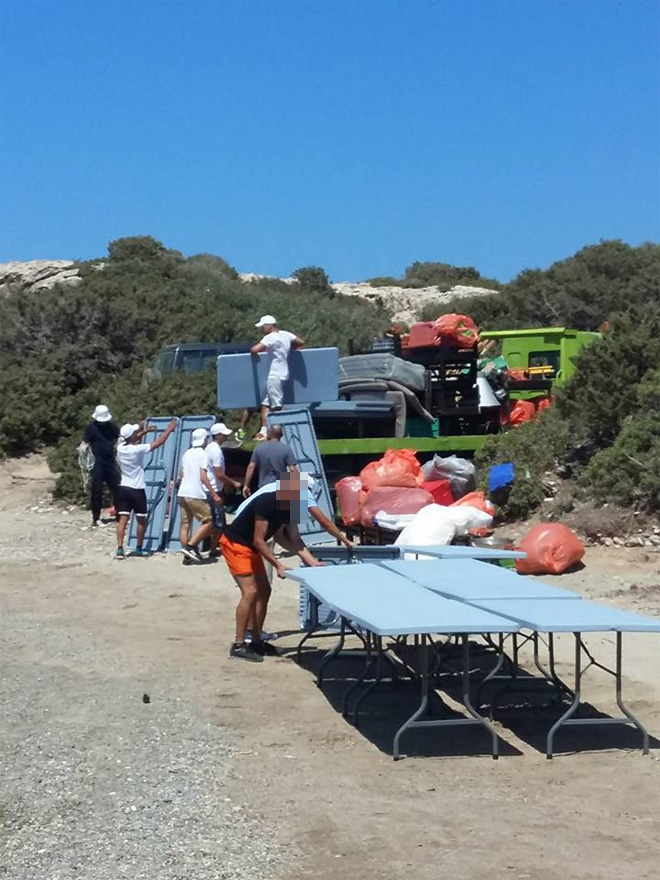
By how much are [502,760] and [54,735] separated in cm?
247

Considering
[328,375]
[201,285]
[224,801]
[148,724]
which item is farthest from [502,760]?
[201,285]

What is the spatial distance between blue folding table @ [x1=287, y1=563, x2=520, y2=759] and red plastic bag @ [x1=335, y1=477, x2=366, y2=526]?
17.6 ft

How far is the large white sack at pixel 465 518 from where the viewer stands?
38.6 ft

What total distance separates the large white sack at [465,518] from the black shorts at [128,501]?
3850mm

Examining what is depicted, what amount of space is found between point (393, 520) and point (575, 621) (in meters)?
6.71

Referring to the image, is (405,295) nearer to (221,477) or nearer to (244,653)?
(221,477)

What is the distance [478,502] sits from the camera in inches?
499

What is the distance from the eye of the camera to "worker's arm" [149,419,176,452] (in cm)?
1435

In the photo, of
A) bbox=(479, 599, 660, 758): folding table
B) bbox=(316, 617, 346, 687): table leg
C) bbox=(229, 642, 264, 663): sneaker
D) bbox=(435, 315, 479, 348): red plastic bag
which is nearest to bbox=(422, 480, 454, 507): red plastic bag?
bbox=(435, 315, 479, 348): red plastic bag

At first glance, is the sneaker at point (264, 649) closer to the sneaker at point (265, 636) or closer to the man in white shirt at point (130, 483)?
the sneaker at point (265, 636)

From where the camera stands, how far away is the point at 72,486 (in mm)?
17891

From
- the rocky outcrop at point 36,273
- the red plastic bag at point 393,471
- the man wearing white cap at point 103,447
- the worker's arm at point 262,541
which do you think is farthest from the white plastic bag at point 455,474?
the rocky outcrop at point 36,273

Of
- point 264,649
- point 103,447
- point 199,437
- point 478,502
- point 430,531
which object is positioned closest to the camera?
point 264,649

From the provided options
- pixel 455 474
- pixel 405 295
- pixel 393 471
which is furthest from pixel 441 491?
pixel 405 295
